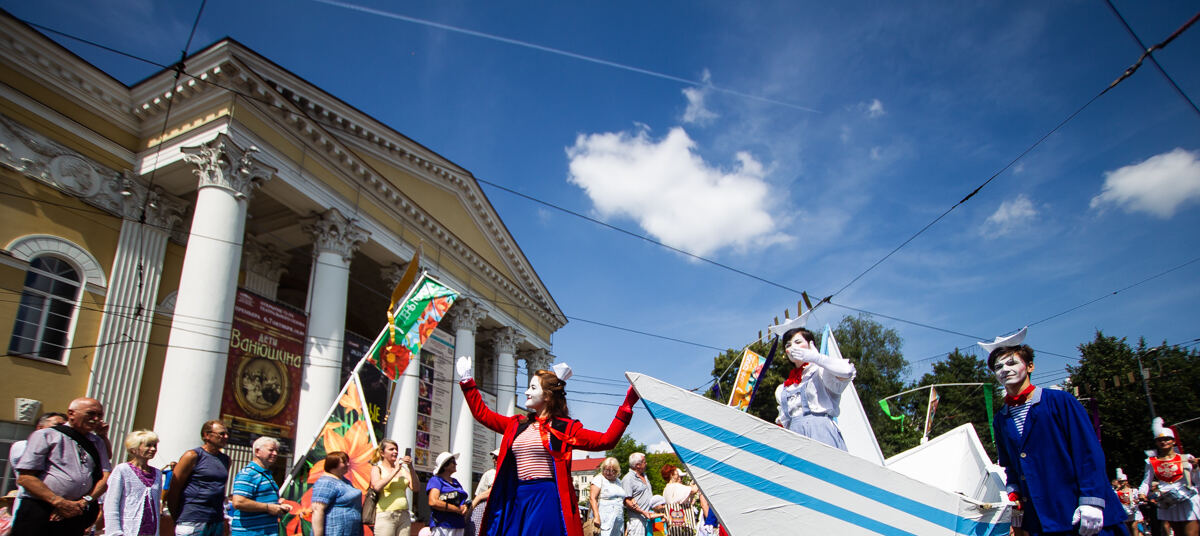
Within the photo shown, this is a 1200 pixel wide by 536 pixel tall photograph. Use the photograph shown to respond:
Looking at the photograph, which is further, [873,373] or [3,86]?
[873,373]

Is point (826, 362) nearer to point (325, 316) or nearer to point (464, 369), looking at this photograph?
point (464, 369)

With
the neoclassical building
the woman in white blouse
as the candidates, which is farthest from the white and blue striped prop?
the neoclassical building

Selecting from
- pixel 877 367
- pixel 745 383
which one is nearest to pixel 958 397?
pixel 877 367

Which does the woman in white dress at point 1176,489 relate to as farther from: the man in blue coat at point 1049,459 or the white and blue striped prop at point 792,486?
the white and blue striped prop at point 792,486

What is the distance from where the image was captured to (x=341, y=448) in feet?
24.3

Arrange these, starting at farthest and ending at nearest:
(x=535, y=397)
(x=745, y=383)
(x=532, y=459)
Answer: (x=745, y=383)
(x=535, y=397)
(x=532, y=459)

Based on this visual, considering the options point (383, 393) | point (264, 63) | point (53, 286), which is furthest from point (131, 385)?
point (264, 63)

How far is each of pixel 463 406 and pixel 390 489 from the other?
1320cm

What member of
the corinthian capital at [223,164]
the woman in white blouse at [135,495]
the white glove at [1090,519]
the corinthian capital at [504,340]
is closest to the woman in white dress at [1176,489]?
the white glove at [1090,519]

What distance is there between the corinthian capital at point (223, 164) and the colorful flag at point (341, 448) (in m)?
6.52

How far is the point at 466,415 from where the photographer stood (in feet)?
64.7

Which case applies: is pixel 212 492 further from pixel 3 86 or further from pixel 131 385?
pixel 3 86

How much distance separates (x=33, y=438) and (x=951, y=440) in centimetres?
701

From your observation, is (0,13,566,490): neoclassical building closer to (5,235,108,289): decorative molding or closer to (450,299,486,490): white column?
(5,235,108,289): decorative molding
